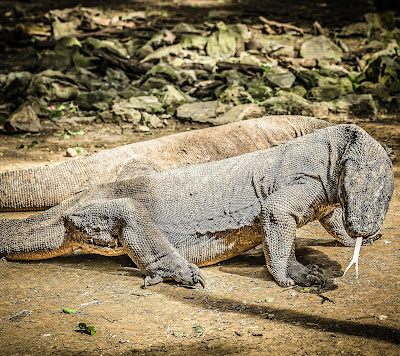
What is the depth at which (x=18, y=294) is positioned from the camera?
3.78 metres

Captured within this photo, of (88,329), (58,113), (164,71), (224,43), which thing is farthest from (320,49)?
(88,329)

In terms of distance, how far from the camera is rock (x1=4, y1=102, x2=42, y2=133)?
8586mm

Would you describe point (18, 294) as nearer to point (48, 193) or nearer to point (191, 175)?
point (191, 175)

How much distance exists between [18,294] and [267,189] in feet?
6.36

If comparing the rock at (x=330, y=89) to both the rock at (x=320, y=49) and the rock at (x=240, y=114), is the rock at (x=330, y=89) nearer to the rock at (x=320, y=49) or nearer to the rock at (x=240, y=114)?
the rock at (x=240, y=114)

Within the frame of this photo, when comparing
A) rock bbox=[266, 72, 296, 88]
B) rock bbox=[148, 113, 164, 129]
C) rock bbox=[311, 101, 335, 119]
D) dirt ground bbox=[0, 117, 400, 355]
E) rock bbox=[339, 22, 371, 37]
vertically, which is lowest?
dirt ground bbox=[0, 117, 400, 355]

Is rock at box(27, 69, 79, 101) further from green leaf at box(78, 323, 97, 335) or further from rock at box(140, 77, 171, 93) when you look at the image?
green leaf at box(78, 323, 97, 335)

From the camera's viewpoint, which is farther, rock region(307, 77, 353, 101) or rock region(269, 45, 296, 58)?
rock region(269, 45, 296, 58)

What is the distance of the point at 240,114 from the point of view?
29.0 ft

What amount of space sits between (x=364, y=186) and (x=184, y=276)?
1.40 m

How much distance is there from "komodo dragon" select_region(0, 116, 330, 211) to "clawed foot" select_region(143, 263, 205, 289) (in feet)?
7.12

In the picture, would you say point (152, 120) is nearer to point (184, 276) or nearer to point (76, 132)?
point (76, 132)

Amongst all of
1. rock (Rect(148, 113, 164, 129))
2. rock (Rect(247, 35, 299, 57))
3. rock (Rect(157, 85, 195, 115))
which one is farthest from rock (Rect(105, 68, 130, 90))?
rock (Rect(247, 35, 299, 57))

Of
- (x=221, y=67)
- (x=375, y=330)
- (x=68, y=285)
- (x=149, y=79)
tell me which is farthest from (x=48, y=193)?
(x=221, y=67)
